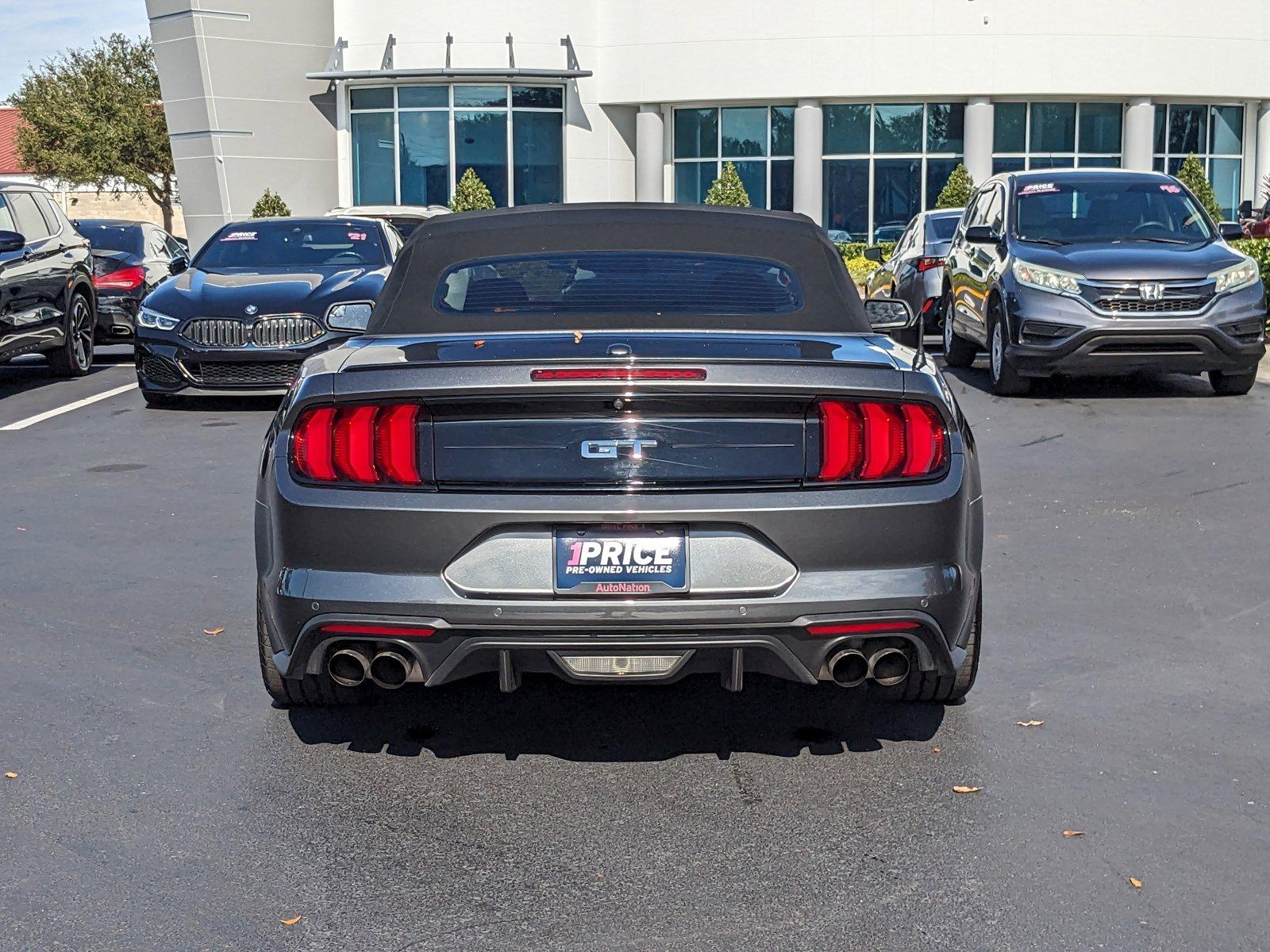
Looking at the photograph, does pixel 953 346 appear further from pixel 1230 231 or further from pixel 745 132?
pixel 745 132

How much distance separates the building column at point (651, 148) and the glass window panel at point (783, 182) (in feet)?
9.59

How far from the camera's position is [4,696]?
17.7 feet

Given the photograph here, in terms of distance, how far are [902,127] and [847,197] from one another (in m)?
2.07

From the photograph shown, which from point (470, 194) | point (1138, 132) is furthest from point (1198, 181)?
point (470, 194)

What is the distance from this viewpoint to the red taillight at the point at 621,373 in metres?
4.26

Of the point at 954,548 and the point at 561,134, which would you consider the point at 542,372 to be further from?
the point at 561,134

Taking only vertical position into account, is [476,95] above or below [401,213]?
above

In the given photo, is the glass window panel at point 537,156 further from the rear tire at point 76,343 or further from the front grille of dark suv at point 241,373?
the front grille of dark suv at point 241,373

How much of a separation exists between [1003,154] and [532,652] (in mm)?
38425

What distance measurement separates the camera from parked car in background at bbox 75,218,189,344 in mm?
18578

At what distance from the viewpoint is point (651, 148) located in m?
42.6

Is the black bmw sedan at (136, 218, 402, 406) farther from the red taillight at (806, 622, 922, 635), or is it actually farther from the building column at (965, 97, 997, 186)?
the building column at (965, 97, 997, 186)

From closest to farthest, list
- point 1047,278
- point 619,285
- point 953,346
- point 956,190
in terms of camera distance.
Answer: point 619,285
point 1047,278
point 953,346
point 956,190

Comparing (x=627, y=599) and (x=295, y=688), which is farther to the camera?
(x=295, y=688)
